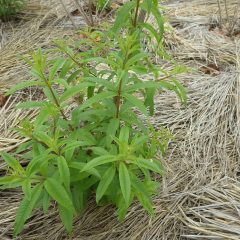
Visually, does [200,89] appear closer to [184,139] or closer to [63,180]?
[184,139]

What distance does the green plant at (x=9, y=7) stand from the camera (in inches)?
143

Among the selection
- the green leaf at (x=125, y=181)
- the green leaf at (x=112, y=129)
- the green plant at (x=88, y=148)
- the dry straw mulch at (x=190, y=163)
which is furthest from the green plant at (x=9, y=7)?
the green leaf at (x=125, y=181)

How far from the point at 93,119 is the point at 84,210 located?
1.66ft

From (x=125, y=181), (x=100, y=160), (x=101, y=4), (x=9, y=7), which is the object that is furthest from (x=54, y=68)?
(x=9, y=7)

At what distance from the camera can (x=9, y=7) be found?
3.69 metres

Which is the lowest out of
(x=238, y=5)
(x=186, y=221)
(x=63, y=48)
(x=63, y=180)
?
(x=186, y=221)

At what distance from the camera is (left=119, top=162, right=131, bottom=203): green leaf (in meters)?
1.54

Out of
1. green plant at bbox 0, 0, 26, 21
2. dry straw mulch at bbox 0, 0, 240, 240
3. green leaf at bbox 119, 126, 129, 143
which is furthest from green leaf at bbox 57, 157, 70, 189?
green plant at bbox 0, 0, 26, 21

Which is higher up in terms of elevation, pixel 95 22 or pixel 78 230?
pixel 95 22

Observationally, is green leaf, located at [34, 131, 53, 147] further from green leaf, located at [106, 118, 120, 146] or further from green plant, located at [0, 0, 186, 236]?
green leaf, located at [106, 118, 120, 146]

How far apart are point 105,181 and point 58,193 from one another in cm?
20

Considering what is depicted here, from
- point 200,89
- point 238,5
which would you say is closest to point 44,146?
point 200,89

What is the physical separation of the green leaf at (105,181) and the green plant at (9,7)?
8.13ft

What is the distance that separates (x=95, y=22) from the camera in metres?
3.68
